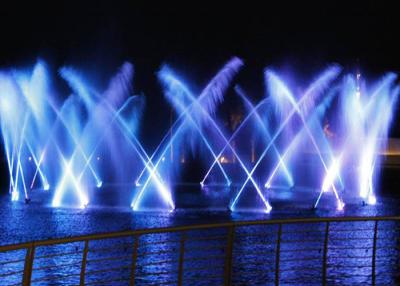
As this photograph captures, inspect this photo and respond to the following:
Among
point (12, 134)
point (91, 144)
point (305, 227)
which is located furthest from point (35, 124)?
point (305, 227)

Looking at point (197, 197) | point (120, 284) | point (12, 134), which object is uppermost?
point (12, 134)

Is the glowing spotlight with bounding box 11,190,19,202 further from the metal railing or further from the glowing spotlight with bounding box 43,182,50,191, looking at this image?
the metal railing

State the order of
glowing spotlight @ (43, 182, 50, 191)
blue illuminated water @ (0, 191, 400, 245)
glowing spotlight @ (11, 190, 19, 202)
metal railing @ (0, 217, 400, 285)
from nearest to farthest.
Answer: metal railing @ (0, 217, 400, 285) < blue illuminated water @ (0, 191, 400, 245) < glowing spotlight @ (11, 190, 19, 202) < glowing spotlight @ (43, 182, 50, 191)

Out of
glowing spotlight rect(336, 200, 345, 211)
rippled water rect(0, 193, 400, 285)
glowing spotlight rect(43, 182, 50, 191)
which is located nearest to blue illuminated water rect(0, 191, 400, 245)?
rippled water rect(0, 193, 400, 285)

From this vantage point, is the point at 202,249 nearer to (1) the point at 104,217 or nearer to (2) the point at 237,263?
(2) the point at 237,263

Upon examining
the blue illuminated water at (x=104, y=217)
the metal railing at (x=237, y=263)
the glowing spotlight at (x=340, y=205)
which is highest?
the glowing spotlight at (x=340, y=205)

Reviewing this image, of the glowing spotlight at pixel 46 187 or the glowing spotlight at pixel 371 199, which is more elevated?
the glowing spotlight at pixel 46 187

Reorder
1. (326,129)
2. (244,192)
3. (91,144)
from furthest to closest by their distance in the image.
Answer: (326,129), (91,144), (244,192)

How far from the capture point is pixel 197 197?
29.7m

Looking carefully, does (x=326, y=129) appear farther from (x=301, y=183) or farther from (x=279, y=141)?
(x=301, y=183)

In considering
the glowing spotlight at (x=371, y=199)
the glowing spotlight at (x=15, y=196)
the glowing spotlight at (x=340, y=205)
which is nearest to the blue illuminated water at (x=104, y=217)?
the glowing spotlight at (x=340, y=205)

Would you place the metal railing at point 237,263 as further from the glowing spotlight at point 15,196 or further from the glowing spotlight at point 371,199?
the glowing spotlight at point 15,196

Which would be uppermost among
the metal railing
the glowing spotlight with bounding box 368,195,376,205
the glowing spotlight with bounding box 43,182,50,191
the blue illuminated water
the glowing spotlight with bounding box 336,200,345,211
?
the glowing spotlight with bounding box 43,182,50,191

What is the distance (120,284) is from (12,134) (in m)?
29.9
